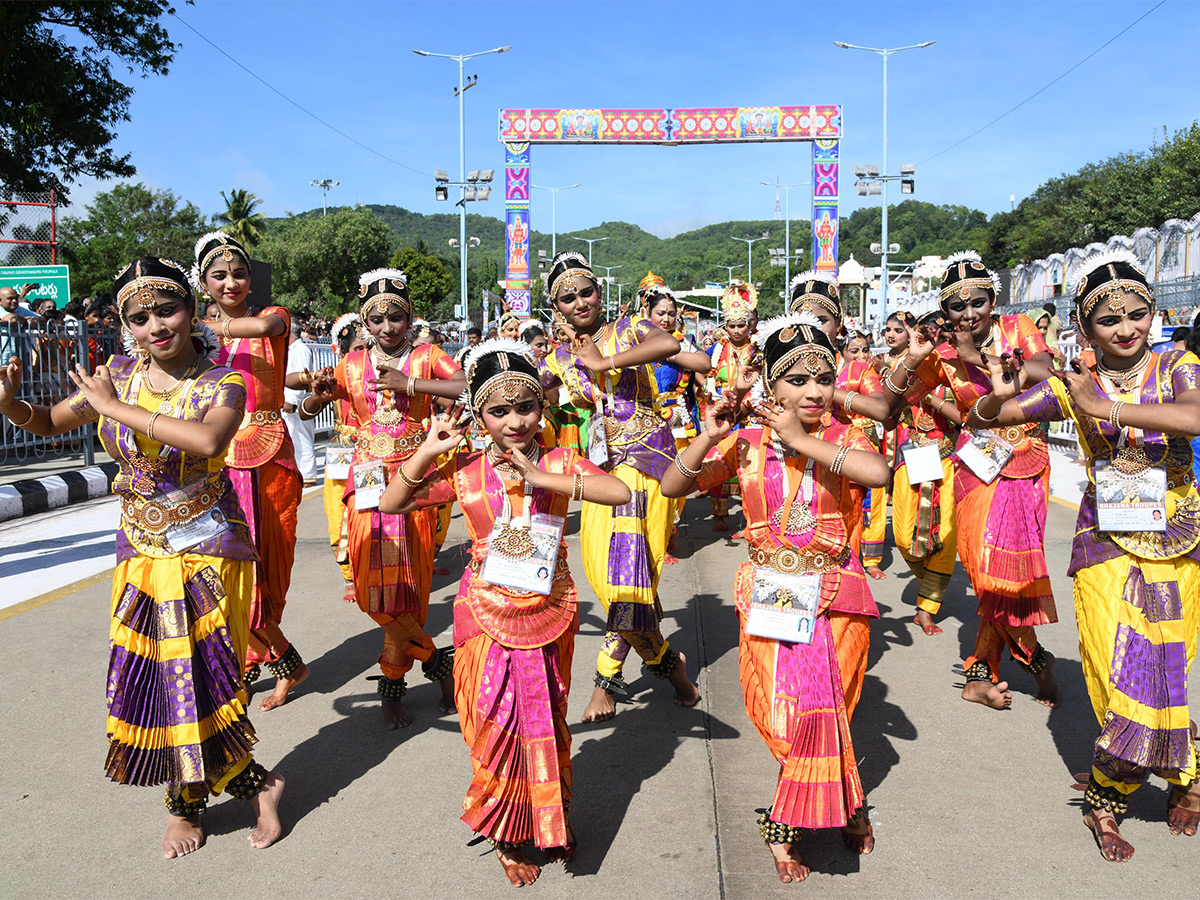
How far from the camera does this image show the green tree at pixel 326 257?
56.2 m

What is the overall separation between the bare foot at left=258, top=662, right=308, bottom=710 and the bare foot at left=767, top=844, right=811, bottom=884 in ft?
9.33

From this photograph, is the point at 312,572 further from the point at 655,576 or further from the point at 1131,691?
the point at 1131,691

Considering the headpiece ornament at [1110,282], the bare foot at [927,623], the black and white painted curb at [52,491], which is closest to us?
the headpiece ornament at [1110,282]

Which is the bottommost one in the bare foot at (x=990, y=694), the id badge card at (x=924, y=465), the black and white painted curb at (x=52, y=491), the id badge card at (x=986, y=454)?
the bare foot at (x=990, y=694)

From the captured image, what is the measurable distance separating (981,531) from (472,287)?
8195 centimetres

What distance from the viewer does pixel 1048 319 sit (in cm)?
1352

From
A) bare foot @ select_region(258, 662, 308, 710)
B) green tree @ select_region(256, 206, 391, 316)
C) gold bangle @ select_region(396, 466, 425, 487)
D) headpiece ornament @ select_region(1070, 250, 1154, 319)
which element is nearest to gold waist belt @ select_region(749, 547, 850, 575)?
gold bangle @ select_region(396, 466, 425, 487)

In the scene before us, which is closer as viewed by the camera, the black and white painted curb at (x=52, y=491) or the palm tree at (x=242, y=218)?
the black and white painted curb at (x=52, y=491)

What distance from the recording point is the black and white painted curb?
33.2 ft

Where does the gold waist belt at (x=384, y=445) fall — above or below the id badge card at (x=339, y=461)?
above

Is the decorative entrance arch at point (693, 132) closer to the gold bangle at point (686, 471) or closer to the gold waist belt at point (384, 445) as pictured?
the gold waist belt at point (384, 445)

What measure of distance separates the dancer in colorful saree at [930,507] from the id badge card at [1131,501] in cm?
219

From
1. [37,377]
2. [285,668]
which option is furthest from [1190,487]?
[37,377]

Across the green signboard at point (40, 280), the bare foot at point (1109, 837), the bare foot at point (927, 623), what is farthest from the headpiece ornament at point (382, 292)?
the green signboard at point (40, 280)
